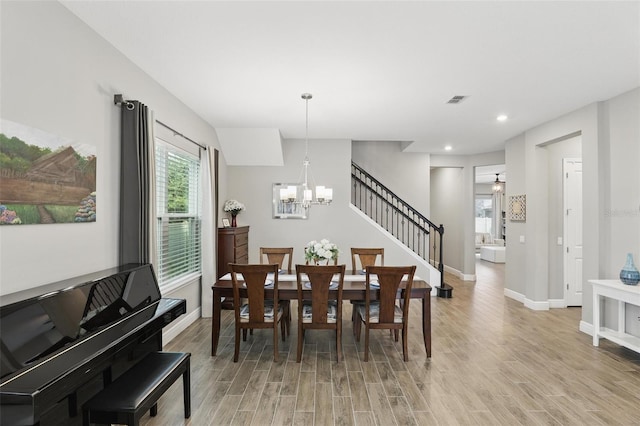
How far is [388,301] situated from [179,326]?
270 cm

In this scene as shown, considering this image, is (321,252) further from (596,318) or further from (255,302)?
(596,318)

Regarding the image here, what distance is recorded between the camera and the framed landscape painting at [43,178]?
1.87m

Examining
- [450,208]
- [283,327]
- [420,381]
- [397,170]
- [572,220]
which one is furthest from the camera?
[450,208]

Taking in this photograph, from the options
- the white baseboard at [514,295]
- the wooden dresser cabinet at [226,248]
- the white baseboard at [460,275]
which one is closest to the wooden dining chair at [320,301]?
the wooden dresser cabinet at [226,248]

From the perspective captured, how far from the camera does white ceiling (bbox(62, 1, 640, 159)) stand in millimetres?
2297

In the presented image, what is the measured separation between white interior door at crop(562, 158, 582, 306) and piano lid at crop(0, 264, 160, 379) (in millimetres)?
6067

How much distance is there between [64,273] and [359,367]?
264 centimetres

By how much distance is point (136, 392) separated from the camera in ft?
6.32

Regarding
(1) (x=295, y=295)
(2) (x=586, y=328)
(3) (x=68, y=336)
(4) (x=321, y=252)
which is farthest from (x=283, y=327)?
(2) (x=586, y=328)

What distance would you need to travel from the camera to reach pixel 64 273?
2.27 m

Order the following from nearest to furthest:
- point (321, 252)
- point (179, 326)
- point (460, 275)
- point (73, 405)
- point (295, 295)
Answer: point (73, 405) < point (295, 295) < point (321, 252) < point (179, 326) < point (460, 275)

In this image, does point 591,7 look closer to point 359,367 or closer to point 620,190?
point 620,190

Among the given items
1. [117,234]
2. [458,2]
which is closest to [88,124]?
[117,234]

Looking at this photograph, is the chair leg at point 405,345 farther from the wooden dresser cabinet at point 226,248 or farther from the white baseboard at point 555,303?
the white baseboard at point 555,303
